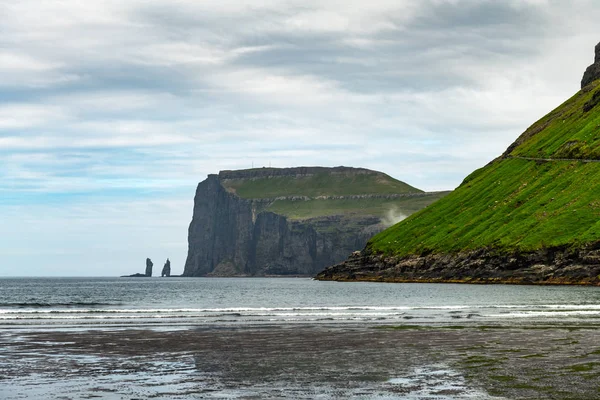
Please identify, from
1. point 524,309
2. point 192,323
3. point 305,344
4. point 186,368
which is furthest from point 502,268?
point 186,368

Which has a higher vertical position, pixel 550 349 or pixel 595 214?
pixel 595 214

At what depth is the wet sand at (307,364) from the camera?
2616 cm

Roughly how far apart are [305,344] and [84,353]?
12.9m

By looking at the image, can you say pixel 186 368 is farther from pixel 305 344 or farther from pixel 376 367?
pixel 305 344

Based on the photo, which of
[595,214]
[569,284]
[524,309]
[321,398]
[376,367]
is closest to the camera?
[321,398]

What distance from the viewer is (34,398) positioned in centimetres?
2520

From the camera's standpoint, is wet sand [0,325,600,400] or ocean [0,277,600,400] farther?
ocean [0,277,600,400]

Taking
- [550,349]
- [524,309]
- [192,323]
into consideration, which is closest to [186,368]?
[550,349]

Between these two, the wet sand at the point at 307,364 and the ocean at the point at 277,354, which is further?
the ocean at the point at 277,354

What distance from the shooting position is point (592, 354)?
118 ft

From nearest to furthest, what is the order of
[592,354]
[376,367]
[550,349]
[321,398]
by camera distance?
1. [321,398]
2. [376,367]
3. [592,354]
4. [550,349]

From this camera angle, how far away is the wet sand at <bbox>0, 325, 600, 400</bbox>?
2616 centimetres

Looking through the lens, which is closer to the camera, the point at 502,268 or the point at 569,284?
the point at 569,284

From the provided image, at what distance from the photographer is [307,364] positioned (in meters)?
33.8
